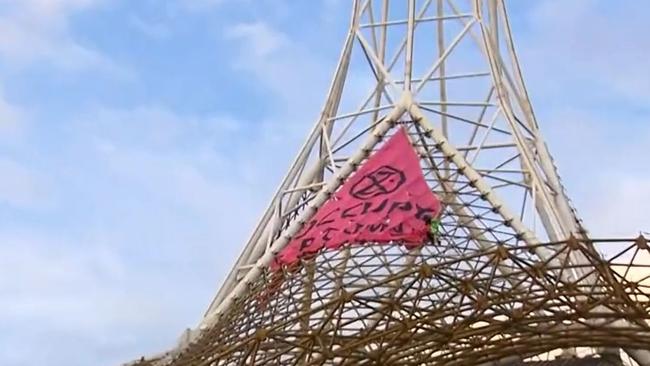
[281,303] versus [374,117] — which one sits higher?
[374,117]

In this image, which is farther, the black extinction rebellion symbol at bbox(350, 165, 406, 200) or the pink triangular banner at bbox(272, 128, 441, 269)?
the black extinction rebellion symbol at bbox(350, 165, 406, 200)

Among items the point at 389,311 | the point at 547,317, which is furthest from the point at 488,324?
the point at 389,311

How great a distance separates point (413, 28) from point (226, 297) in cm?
970

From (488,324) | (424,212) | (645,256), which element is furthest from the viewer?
(645,256)

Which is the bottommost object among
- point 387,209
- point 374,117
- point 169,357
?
point 169,357

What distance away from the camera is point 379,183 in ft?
95.0

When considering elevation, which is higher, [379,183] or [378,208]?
[379,183]

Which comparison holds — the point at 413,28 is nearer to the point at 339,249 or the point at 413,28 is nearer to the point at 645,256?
the point at 339,249

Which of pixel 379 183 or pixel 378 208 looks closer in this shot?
pixel 378 208

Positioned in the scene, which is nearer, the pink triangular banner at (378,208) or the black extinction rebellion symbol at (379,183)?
the pink triangular banner at (378,208)

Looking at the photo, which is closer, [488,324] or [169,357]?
[488,324]

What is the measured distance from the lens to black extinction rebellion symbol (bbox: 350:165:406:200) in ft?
94.2

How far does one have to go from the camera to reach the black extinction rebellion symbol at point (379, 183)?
28.7 metres

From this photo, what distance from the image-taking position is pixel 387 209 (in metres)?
28.0
